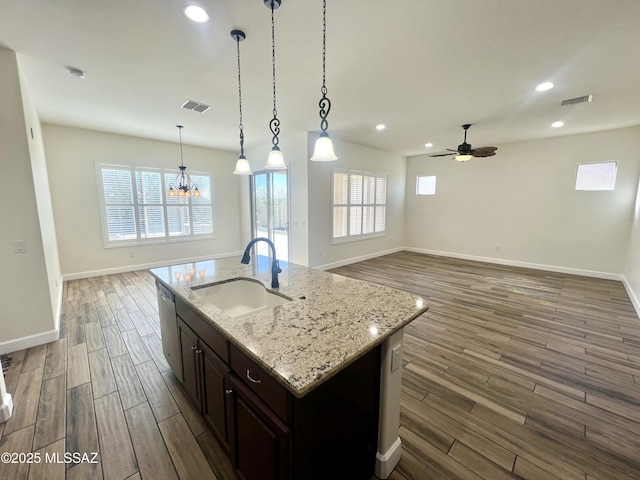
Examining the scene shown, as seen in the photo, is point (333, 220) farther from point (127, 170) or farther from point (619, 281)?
point (619, 281)

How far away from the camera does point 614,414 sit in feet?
6.24

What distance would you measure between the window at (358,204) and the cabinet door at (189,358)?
4285mm

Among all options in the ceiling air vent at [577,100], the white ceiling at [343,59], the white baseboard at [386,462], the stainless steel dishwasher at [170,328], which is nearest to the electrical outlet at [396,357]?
the white baseboard at [386,462]

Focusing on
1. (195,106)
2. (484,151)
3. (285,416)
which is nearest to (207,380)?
(285,416)

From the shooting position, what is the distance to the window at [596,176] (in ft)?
16.4

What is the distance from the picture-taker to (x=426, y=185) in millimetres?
7617

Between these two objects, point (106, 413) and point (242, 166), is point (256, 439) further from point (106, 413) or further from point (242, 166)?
point (242, 166)

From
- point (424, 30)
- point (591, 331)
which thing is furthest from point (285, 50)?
point (591, 331)

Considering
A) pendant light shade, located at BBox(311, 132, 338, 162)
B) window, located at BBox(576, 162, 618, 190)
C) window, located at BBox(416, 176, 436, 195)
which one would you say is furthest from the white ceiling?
window, located at BBox(416, 176, 436, 195)

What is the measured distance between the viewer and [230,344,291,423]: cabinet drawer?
3.17ft

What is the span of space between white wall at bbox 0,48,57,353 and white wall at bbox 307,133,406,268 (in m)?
3.75

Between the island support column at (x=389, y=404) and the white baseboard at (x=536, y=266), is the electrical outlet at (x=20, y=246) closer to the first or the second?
the island support column at (x=389, y=404)

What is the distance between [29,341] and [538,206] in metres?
8.68

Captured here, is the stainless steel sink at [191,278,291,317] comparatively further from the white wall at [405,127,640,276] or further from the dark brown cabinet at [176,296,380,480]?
the white wall at [405,127,640,276]
